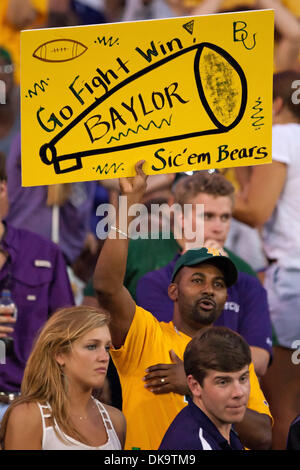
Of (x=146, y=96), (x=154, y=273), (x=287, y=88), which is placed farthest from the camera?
(x=287, y=88)

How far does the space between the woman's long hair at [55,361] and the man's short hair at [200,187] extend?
4.98ft

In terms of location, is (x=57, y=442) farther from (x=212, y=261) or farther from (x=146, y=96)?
(x=146, y=96)

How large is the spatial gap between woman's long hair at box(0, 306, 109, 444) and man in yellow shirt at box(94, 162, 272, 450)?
0.33 ft

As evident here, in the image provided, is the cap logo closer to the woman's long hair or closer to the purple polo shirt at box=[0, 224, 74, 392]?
the woman's long hair

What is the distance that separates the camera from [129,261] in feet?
17.2

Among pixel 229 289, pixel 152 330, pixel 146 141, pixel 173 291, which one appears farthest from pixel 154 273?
pixel 146 141

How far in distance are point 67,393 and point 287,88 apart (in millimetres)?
2743

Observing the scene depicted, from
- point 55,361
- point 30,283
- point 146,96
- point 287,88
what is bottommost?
point 55,361

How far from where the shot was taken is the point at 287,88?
19.1 ft

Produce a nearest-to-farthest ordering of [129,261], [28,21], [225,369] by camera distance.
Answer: [225,369] → [129,261] → [28,21]

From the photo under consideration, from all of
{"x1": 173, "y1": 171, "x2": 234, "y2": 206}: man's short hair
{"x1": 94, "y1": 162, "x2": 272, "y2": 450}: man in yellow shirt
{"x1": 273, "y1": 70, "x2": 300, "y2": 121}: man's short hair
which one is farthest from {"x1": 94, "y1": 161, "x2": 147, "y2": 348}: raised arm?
{"x1": 273, "y1": 70, "x2": 300, "y2": 121}: man's short hair
